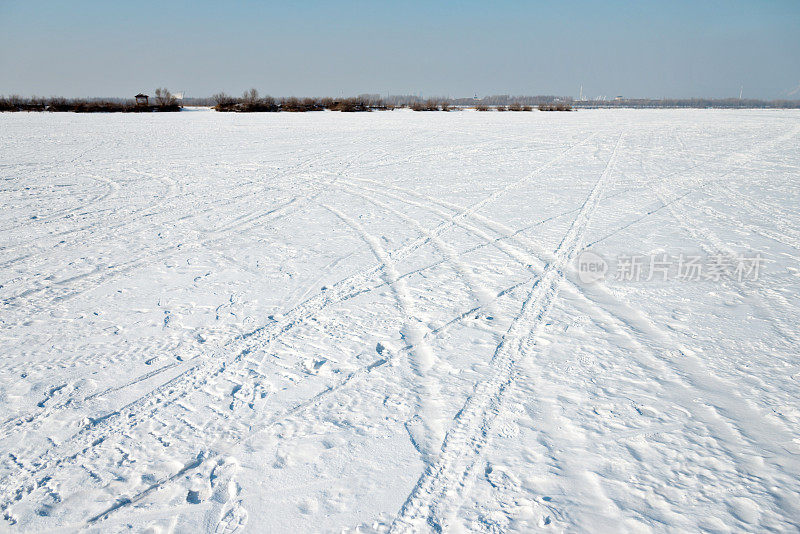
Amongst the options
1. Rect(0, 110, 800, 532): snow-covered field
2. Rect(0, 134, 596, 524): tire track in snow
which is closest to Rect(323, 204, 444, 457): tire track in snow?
Rect(0, 110, 800, 532): snow-covered field

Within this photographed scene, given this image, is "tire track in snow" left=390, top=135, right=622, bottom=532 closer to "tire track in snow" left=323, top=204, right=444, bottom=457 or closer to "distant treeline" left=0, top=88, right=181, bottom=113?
"tire track in snow" left=323, top=204, right=444, bottom=457

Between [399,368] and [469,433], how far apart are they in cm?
84

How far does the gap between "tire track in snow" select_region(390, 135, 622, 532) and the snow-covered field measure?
1 centimetres

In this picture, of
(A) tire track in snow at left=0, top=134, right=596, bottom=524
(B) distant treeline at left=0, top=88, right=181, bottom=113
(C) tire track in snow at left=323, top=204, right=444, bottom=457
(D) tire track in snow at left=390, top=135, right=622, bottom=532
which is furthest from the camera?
(B) distant treeline at left=0, top=88, right=181, bottom=113

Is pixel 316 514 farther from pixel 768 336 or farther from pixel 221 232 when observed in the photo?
pixel 221 232

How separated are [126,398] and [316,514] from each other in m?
1.66

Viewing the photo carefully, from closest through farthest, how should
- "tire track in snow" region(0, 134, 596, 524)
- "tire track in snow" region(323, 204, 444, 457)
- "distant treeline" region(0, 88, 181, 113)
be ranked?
"tire track in snow" region(0, 134, 596, 524)
"tire track in snow" region(323, 204, 444, 457)
"distant treeline" region(0, 88, 181, 113)

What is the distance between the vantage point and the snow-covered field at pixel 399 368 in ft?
7.91

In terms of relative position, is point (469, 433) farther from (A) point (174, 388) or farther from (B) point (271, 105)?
(B) point (271, 105)

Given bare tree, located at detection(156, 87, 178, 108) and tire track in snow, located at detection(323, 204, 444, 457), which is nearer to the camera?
tire track in snow, located at detection(323, 204, 444, 457)

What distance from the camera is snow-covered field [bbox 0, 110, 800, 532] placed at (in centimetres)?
241

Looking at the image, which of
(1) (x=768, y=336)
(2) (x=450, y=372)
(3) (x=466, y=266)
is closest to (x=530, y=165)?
(3) (x=466, y=266)

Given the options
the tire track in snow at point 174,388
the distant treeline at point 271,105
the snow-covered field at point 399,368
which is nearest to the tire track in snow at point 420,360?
the snow-covered field at point 399,368

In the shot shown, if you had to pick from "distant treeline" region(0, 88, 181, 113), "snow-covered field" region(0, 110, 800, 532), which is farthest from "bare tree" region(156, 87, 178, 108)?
"snow-covered field" region(0, 110, 800, 532)
